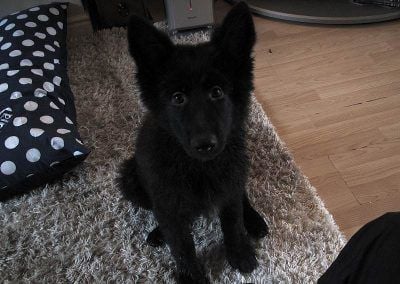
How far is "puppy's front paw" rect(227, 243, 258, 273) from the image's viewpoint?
1.43m

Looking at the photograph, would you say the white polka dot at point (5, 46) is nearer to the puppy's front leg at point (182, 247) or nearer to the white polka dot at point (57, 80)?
the white polka dot at point (57, 80)

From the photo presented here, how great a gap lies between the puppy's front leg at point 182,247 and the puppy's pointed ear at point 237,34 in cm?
57

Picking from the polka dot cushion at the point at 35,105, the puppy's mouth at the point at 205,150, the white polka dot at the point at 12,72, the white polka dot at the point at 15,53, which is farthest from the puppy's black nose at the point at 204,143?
the white polka dot at the point at 15,53

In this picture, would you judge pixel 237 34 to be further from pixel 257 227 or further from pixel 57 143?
pixel 57 143

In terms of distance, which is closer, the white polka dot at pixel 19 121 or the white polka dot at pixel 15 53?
the white polka dot at pixel 19 121

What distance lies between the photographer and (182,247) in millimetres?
1363

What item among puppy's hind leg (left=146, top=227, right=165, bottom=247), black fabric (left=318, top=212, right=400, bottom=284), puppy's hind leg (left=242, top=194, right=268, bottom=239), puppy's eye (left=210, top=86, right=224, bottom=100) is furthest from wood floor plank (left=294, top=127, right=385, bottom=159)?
black fabric (left=318, top=212, right=400, bottom=284)

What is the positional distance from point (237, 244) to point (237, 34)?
0.75 m

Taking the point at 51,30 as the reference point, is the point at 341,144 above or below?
below

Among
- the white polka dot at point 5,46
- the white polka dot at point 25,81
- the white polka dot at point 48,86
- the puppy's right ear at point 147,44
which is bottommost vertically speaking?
the white polka dot at point 48,86

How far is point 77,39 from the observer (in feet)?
8.91

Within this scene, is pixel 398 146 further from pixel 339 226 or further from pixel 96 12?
pixel 96 12

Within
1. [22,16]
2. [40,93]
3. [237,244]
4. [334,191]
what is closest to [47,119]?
[40,93]

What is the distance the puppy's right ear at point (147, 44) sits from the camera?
110 centimetres
